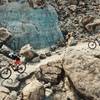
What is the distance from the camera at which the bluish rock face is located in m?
27.0

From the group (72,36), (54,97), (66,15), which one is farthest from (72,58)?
(66,15)

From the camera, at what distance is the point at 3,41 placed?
86.4ft

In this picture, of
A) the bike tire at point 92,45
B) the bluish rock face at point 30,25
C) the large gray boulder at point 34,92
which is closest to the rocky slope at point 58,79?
the large gray boulder at point 34,92

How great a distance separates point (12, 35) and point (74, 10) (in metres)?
6.08

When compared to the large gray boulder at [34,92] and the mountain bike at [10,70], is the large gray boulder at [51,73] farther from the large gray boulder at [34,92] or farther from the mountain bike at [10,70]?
the large gray boulder at [34,92]

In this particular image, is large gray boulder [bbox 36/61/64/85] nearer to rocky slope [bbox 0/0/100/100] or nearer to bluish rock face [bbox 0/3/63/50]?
rocky slope [bbox 0/0/100/100]

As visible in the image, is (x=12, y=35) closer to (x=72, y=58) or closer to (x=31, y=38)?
(x=31, y=38)

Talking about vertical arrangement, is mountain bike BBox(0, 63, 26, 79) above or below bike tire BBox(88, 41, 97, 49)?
above

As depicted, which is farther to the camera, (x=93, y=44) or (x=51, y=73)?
(x=93, y=44)

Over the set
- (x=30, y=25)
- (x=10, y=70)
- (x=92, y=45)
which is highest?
(x=10, y=70)

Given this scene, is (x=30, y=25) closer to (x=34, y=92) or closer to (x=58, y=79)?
(x=58, y=79)

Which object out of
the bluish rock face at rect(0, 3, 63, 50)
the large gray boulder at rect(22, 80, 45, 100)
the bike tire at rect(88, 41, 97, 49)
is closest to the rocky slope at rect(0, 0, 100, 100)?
the large gray boulder at rect(22, 80, 45, 100)

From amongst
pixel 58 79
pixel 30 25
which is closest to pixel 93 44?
pixel 58 79

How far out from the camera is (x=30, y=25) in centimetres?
2784
